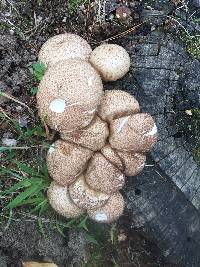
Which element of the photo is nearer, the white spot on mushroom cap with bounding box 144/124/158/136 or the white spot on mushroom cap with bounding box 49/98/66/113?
the white spot on mushroom cap with bounding box 49/98/66/113

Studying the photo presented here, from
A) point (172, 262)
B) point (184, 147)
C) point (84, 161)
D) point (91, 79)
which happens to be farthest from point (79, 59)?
point (172, 262)

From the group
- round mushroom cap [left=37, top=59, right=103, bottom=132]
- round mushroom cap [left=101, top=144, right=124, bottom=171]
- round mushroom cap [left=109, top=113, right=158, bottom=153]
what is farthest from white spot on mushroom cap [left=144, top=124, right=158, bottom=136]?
round mushroom cap [left=37, top=59, right=103, bottom=132]

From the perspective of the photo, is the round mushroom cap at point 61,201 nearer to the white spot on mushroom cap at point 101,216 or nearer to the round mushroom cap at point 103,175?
the white spot on mushroom cap at point 101,216

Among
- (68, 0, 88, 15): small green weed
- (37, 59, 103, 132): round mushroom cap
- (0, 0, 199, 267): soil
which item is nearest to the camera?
(37, 59, 103, 132): round mushroom cap

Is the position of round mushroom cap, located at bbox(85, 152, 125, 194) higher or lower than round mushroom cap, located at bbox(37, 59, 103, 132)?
lower

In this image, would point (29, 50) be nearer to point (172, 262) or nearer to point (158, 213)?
point (158, 213)

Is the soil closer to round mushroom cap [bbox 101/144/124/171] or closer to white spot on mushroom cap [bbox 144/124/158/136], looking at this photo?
round mushroom cap [bbox 101/144/124/171]

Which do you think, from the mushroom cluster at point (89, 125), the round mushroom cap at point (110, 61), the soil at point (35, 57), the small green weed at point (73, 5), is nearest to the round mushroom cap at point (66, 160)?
the mushroom cluster at point (89, 125)

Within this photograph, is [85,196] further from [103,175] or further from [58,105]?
[58,105]
